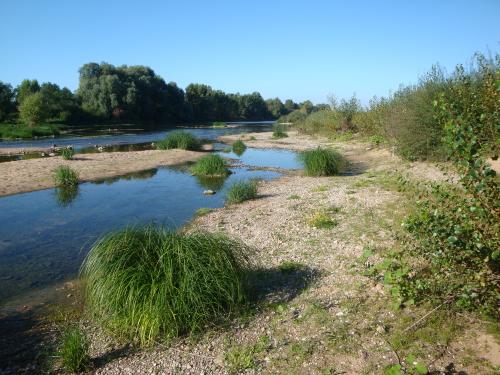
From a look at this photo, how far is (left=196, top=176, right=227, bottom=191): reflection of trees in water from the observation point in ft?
68.3

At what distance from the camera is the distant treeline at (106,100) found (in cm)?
6925

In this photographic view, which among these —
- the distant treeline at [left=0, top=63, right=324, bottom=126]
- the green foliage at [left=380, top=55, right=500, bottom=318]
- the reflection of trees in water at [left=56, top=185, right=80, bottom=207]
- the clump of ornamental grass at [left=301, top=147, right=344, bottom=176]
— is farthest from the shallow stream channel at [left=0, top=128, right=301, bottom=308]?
the distant treeline at [left=0, top=63, right=324, bottom=126]

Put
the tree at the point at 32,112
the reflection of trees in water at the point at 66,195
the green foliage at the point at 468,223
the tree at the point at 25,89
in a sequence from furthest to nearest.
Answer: the tree at the point at 25,89 → the tree at the point at 32,112 → the reflection of trees in water at the point at 66,195 → the green foliage at the point at 468,223

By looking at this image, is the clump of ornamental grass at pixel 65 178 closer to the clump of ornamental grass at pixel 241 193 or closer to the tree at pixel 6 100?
the clump of ornamental grass at pixel 241 193

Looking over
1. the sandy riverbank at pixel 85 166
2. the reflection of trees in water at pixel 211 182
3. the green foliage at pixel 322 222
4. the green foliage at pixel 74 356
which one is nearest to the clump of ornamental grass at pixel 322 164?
the reflection of trees in water at pixel 211 182

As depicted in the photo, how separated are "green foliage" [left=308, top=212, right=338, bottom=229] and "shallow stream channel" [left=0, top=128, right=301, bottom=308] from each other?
404 centimetres

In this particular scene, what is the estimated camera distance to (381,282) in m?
6.59

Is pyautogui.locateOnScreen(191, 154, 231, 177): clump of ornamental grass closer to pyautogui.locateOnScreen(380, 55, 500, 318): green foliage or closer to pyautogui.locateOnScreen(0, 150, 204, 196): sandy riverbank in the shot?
pyautogui.locateOnScreen(0, 150, 204, 196): sandy riverbank

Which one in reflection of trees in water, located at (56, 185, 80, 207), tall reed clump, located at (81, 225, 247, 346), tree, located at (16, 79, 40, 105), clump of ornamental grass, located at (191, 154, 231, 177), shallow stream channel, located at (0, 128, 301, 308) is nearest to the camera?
tall reed clump, located at (81, 225, 247, 346)

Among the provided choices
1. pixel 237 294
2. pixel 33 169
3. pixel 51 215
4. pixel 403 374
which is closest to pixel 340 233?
pixel 237 294

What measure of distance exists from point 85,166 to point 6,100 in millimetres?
58158

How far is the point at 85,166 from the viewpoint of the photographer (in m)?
26.1

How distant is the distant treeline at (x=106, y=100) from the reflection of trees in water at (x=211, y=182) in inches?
2007

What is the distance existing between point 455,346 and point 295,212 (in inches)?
315
